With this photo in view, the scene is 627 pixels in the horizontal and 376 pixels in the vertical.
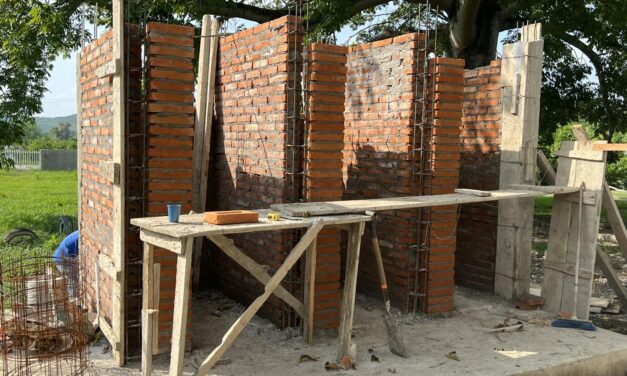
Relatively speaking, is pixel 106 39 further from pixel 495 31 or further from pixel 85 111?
pixel 495 31

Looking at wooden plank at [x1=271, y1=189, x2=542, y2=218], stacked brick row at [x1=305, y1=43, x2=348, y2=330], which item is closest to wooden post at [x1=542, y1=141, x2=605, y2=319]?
wooden plank at [x1=271, y1=189, x2=542, y2=218]

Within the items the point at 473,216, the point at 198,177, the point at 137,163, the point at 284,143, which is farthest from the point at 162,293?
the point at 473,216

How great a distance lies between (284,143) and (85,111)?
2331 millimetres

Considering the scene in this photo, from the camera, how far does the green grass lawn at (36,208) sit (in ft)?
32.5

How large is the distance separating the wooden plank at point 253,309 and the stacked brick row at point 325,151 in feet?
4.22

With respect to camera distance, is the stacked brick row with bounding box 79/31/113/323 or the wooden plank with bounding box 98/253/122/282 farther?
the stacked brick row with bounding box 79/31/113/323

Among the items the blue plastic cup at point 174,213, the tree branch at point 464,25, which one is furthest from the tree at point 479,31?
the blue plastic cup at point 174,213

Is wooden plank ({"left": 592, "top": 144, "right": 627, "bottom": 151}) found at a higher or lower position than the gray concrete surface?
higher

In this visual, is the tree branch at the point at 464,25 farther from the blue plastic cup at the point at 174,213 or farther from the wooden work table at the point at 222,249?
the blue plastic cup at the point at 174,213

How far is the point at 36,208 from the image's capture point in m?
14.9

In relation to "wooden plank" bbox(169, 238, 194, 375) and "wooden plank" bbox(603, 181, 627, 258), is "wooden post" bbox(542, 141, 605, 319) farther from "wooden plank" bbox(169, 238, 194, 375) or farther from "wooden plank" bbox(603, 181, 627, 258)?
"wooden plank" bbox(169, 238, 194, 375)

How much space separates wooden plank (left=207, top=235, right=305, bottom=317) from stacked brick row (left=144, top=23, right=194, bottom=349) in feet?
2.55

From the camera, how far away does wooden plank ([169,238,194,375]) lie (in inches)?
160

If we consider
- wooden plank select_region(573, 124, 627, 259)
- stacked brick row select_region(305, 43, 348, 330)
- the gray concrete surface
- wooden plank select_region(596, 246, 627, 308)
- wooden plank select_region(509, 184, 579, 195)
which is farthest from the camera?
the gray concrete surface
